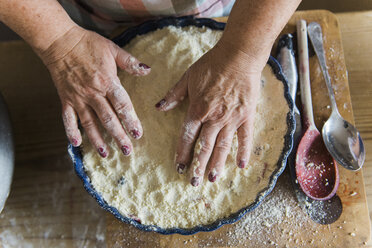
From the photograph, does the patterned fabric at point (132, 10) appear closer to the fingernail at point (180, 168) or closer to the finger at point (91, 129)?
the finger at point (91, 129)

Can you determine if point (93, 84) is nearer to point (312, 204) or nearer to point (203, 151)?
point (203, 151)

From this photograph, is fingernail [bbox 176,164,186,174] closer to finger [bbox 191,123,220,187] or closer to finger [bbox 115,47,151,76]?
finger [bbox 191,123,220,187]

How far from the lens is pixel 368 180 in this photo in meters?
0.92

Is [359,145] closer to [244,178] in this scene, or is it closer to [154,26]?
[244,178]

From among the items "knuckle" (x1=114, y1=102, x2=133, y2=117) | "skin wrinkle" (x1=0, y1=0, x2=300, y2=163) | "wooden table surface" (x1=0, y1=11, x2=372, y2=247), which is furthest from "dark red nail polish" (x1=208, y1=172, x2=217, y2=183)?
"wooden table surface" (x1=0, y1=11, x2=372, y2=247)

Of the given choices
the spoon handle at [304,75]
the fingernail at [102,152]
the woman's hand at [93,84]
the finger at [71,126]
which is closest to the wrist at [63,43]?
the woman's hand at [93,84]

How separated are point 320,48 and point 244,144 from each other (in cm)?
39

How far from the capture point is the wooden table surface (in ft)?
3.09

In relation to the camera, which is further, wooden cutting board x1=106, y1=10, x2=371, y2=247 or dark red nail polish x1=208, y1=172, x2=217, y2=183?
wooden cutting board x1=106, y1=10, x2=371, y2=247

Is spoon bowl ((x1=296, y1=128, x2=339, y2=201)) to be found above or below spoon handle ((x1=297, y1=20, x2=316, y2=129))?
below

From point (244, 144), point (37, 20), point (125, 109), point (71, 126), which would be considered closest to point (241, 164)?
point (244, 144)

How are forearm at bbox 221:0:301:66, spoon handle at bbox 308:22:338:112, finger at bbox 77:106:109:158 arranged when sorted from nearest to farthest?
forearm at bbox 221:0:301:66 < finger at bbox 77:106:109:158 < spoon handle at bbox 308:22:338:112

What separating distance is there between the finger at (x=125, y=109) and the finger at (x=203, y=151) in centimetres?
14

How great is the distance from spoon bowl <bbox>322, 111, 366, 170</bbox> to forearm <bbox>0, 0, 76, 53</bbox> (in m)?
0.69
